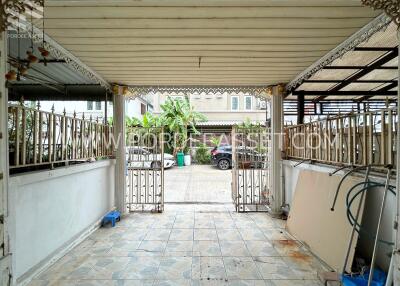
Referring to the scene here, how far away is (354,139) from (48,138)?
3796 millimetres

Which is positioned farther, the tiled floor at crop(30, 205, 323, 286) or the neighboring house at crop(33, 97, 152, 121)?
the neighboring house at crop(33, 97, 152, 121)

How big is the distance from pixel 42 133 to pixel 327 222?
3.78 meters

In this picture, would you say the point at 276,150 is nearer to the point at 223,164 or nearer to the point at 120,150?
the point at 120,150

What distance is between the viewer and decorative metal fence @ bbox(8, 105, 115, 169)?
105 inches

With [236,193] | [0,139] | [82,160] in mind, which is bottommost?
[236,193]

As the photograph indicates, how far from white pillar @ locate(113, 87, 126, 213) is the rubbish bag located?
4.29m

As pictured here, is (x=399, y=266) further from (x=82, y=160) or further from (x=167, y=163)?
(x=167, y=163)

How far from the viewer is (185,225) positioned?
15.8 ft

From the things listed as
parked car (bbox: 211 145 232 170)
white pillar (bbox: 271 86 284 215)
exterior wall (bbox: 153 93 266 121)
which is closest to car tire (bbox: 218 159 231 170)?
parked car (bbox: 211 145 232 170)

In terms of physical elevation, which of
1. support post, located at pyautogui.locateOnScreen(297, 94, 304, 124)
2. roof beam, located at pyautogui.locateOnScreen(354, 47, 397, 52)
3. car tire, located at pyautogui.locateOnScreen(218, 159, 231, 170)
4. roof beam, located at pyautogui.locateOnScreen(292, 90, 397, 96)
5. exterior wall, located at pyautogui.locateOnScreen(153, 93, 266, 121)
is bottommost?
car tire, located at pyautogui.locateOnScreen(218, 159, 231, 170)

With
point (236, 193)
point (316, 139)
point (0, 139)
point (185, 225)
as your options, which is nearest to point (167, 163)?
point (236, 193)

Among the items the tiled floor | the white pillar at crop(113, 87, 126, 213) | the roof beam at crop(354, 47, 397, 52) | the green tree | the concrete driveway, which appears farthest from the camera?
the green tree

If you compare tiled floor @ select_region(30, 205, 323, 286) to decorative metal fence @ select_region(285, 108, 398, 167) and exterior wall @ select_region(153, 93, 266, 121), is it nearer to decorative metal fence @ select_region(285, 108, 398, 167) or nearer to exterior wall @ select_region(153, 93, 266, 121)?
decorative metal fence @ select_region(285, 108, 398, 167)

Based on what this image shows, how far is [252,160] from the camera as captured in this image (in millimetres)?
5953
